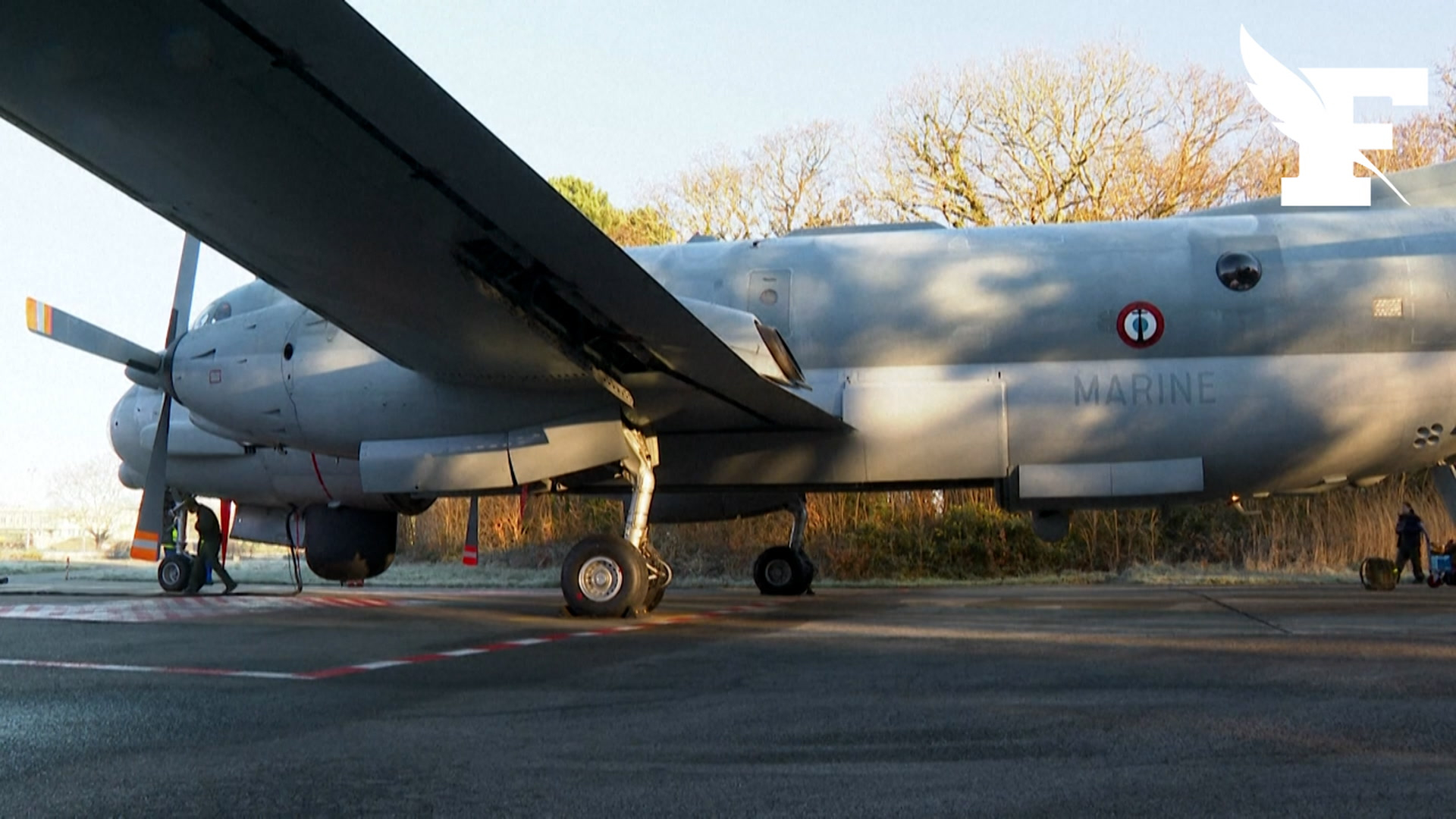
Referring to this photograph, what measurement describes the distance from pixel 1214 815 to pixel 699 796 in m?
1.34

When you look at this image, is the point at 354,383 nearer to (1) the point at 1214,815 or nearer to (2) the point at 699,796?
(2) the point at 699,796

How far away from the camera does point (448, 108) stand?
664cm

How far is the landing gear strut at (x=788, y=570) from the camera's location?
15727 mm

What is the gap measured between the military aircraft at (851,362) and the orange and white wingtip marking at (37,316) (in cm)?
3

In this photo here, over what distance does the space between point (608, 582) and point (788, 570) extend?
5348 millimetres

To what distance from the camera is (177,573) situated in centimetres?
1736

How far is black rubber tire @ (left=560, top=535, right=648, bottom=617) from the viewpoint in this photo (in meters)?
10.7

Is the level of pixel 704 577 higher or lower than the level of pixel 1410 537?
lower

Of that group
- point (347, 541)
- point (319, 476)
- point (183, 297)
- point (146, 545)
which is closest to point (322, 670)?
point (146, 545)

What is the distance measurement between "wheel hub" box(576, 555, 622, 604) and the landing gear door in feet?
9.78

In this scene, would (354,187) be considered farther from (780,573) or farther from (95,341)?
(780,573)

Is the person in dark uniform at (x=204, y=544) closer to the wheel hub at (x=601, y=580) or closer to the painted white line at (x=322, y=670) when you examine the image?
the wheel hub at (x=601, y=580)

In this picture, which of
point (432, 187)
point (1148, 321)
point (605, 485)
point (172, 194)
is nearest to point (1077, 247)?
point (1148, 321)

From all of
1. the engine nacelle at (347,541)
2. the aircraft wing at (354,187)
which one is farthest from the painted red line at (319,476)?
the aircraft wing at (354,187)
